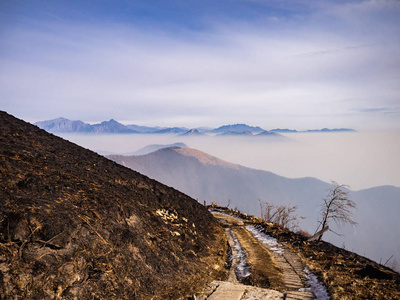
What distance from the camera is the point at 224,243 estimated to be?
44.5ft

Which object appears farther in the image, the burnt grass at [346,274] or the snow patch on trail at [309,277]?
the snow patch on trail at [309,277]

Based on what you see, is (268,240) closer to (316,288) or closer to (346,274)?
(346,274)

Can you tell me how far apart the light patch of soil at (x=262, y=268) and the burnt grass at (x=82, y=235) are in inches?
48.8

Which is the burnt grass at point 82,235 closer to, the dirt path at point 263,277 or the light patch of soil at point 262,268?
the dirt path at point 263,277

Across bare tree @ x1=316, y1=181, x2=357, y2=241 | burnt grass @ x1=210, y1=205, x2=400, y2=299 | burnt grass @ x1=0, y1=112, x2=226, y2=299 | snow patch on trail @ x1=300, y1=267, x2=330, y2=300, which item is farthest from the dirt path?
bare tree @ x1=316, y1=181, x2=357, y2=241

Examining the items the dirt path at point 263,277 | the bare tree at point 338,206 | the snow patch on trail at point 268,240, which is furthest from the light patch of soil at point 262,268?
the bare tree at point 338,206

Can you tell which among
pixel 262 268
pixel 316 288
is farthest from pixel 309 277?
pixel 262 268

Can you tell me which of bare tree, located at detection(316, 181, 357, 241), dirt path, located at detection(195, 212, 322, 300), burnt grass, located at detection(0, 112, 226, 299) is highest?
burnt grass, located at detection(0, 112, 226, 299)

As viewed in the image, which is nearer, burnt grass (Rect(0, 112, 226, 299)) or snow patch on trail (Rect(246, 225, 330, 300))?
burnt grass (Rect(0, 112, 226, 299))

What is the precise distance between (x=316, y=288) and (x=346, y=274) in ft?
5.22

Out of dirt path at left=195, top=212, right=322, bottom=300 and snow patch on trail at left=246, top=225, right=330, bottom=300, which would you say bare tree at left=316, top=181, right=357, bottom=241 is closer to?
snow patch on trail at left=246, top=225, right=330, bottom=300

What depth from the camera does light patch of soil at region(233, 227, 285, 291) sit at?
835cm

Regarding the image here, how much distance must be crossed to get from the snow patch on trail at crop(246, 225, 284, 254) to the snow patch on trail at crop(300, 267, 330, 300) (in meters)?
3.36

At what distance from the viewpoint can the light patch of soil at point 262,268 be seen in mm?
8352
